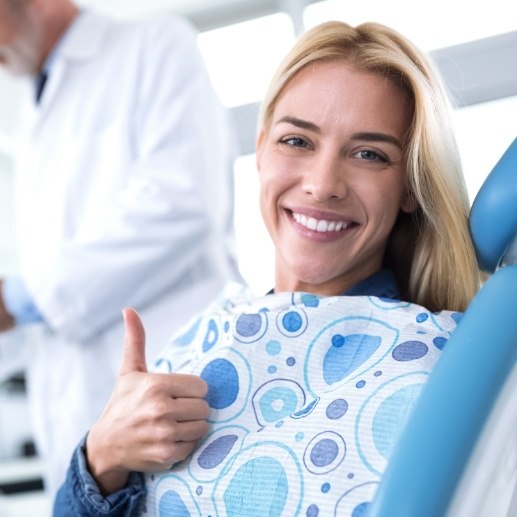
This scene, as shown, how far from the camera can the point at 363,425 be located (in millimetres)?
909

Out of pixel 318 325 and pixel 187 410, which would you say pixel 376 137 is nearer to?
pixel 318 325

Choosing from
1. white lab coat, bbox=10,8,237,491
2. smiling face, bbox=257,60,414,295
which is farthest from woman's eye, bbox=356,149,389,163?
white lab coat, bbox=10,8,237,491

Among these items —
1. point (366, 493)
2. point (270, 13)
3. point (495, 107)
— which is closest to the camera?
point (366, 493)

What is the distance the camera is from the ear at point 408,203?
1178 millimetres

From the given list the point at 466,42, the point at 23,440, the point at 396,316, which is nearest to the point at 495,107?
the point at 466,42

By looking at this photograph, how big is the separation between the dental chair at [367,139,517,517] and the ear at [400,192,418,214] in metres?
0.34

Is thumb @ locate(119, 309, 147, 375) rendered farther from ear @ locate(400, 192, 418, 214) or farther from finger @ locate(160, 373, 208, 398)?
ear @ locate(400, 192, 418, 214)

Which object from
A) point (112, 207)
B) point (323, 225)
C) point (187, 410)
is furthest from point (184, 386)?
point (112, 207)

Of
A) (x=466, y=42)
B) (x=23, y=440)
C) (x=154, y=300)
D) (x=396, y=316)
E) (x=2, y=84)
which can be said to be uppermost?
(x=396, y=316)

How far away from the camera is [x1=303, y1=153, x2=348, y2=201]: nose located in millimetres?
1104

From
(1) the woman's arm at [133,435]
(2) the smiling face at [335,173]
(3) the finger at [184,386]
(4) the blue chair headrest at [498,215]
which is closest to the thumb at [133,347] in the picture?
(1) the woman's arm at [133,435]

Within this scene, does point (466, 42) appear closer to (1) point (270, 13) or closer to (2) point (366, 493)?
(1) point (270, 13)

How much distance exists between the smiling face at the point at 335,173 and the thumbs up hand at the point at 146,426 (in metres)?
0.25

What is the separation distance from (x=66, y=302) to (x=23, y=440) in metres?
3.02
